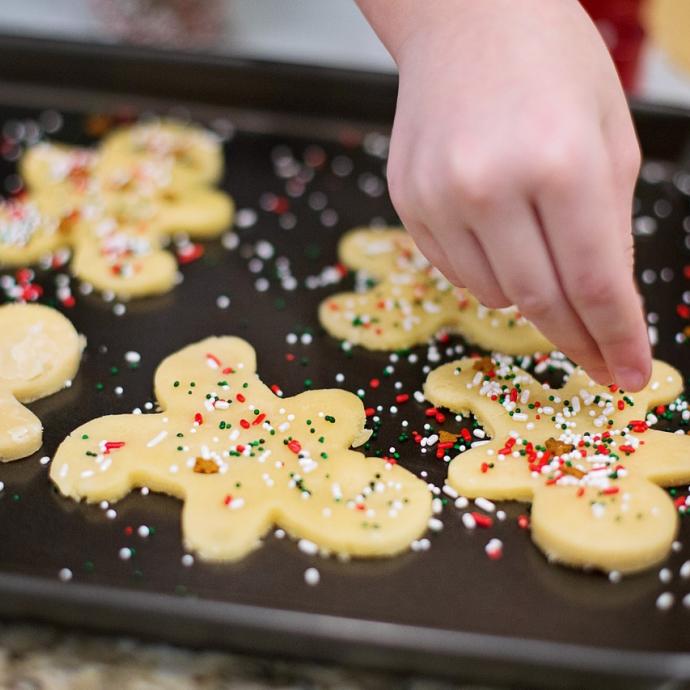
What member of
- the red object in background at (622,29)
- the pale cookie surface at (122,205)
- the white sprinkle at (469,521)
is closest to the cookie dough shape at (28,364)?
the pale cookie surface at (122,205)

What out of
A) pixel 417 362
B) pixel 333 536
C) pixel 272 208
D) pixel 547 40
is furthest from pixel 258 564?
pixel 272 208

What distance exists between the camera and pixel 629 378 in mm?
979

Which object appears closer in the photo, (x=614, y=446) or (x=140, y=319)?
(x=614, y=446)

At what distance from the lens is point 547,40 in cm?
90

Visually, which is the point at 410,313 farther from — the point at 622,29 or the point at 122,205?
the point at 622,29

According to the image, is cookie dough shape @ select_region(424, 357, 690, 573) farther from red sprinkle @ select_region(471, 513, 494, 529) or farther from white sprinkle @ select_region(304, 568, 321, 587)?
white sprinkle @ select_region(304, 568, 321, 587)

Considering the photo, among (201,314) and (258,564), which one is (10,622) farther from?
(201,314)

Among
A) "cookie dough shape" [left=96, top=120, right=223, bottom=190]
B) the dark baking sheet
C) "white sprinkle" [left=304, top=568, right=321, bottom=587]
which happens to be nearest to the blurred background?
"cookie dough shape" [left=96, top=120, right=223, bottom=190]

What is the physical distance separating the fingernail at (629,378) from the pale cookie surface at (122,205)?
62cm

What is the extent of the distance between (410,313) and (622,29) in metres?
0.75

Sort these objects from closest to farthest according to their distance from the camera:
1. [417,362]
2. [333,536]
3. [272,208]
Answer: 1. [333,536]
2. [417,362]
3. [272,208]

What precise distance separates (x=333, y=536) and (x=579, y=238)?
14.2 inches

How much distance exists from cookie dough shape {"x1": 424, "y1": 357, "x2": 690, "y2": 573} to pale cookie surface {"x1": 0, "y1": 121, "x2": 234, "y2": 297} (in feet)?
1.48

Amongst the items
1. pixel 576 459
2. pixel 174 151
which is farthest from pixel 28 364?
pixel 576 459
